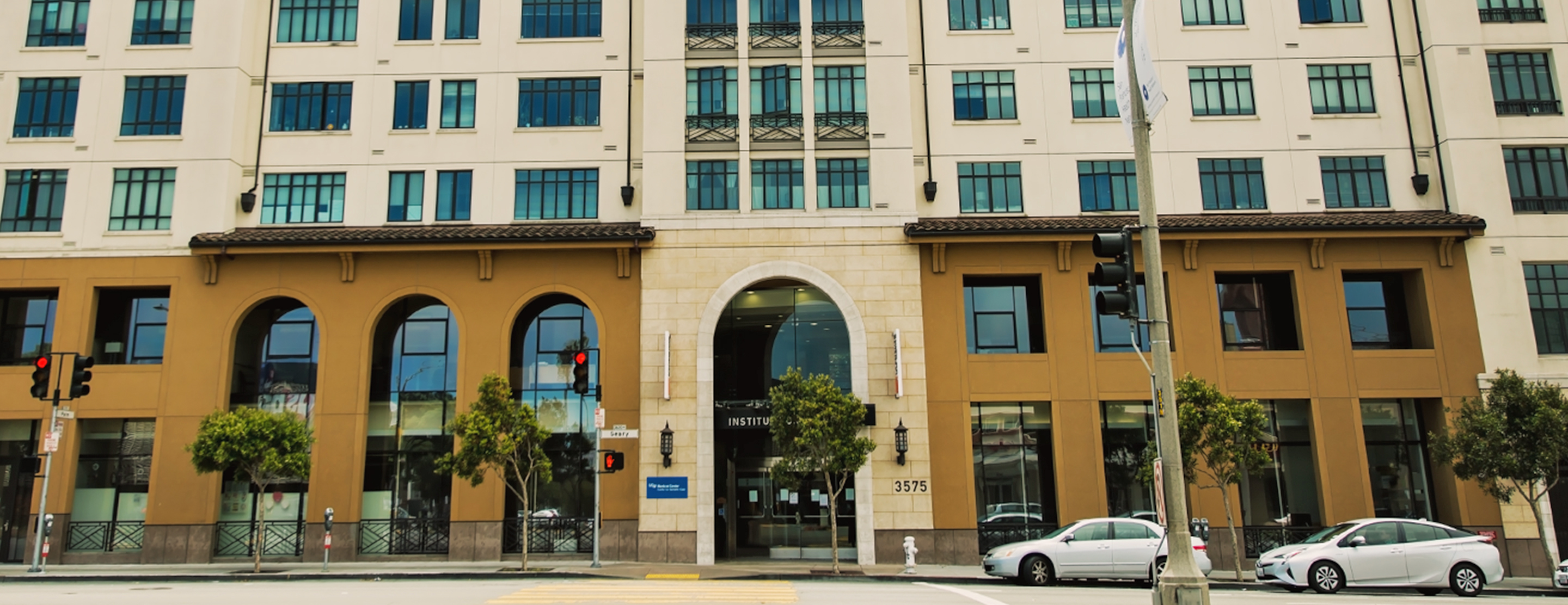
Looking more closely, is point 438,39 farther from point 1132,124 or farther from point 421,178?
point 1132,124

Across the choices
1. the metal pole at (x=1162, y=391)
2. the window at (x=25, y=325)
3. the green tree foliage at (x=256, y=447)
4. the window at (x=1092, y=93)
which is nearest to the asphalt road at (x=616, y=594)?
the green tree foliage at (x=256, y=447)

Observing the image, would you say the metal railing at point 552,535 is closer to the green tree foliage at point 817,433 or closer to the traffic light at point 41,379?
the green tree foliage at point 817,433

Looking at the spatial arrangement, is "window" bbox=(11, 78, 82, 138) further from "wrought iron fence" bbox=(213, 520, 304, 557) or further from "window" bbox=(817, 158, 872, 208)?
"window" bbox=(817, 158, 872, 208)

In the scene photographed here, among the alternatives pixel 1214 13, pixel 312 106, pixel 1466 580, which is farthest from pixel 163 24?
pixel 1466 580

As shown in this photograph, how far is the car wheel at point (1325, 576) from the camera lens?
20.4 metres

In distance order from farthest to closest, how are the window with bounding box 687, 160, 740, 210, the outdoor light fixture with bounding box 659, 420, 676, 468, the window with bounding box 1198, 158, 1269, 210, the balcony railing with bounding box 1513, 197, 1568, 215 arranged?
1. the window with bounding box 1198, 158, 1269, 210
2. the window with bounding box 687, 160, 740, 210
3. the balcony railing with bounding box 1513, 197, 1568, 215
4. the outdoor light fixture with bounding box 659, 420, 676, 468

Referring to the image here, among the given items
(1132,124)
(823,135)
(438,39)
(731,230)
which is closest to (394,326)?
(438,39)

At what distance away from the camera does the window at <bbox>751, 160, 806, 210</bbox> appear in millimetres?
28078

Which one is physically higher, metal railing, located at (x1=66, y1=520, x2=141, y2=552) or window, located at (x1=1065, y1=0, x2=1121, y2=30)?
window, located at (x1=1065, y1=0, x2=1121, y2=30)

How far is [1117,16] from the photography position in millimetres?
29156

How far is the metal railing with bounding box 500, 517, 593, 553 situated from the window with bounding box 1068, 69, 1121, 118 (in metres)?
19.2

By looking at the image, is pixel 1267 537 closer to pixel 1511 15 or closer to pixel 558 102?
pixel 1511 15

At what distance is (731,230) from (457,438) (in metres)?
10.0

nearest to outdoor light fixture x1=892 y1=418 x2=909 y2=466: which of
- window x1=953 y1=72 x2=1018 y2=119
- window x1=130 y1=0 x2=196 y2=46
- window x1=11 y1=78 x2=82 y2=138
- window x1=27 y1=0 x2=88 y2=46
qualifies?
window x1=953 y1=72 x2=1018 y2=119
